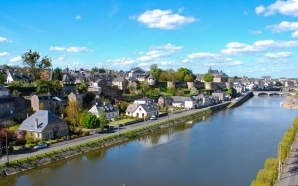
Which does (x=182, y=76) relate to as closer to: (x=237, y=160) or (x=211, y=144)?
(x=211, y=144)

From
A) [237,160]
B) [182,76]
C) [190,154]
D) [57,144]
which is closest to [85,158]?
[57,144]

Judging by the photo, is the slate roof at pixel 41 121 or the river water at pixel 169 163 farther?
the slate roof at pixel 41 121

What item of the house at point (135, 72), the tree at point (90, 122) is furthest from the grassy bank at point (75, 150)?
the house at point (135, 72)

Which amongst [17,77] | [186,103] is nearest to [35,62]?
[17,77]

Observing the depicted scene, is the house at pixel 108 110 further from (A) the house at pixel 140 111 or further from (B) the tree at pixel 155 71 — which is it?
(B) the tree at pixel 155 71

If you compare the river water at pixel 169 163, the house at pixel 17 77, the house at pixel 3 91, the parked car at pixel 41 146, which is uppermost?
the house at pixel 17 77

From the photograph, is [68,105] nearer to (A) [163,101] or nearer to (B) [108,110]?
(B) [108,110]
